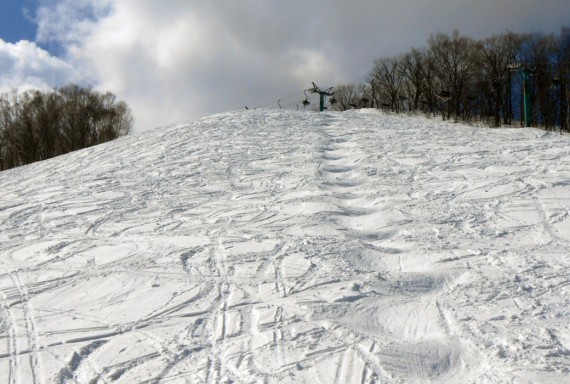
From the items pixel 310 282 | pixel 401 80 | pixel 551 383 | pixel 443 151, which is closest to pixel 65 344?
pixel 310 282

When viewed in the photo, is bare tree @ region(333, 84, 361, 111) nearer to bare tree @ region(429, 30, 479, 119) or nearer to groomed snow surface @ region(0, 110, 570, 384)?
bare tree @ region(429, 30, 479, 119)

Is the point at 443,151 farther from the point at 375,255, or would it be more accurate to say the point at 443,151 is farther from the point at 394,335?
the point at 394,335

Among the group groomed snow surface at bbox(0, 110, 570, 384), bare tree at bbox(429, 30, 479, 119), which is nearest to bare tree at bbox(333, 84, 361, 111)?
bare tree at bbox(429, 30, 479, 119)

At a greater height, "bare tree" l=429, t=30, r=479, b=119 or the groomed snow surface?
"bare tree" l=429, t=30, r=479, b=119

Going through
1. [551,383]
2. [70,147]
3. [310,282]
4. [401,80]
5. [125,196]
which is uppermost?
[401,80]

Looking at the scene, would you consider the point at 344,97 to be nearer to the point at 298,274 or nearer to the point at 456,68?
the point at 456,68

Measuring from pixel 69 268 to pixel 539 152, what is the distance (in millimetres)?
10406

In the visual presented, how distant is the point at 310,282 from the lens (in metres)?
4.78

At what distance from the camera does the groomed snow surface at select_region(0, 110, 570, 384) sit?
3.39 metres

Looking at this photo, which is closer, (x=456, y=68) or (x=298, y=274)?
(x=298, y=274)

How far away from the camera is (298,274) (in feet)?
16.4

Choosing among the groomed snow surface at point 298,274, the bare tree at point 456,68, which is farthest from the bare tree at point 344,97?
the groomed snow surface at point 298,274

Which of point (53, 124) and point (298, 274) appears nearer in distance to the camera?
point (298, 274)

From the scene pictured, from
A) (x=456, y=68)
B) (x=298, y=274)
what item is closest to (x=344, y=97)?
(x=456, y=68)
